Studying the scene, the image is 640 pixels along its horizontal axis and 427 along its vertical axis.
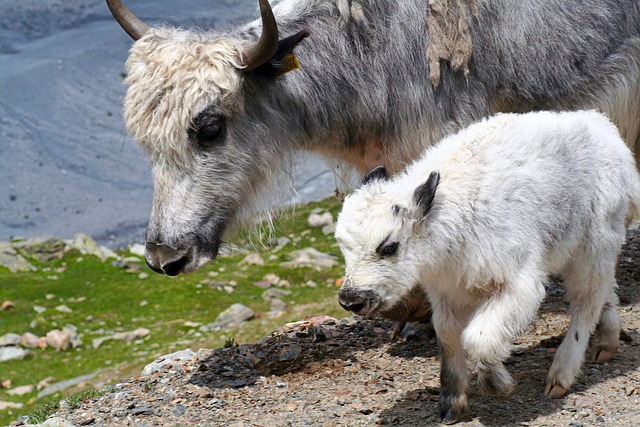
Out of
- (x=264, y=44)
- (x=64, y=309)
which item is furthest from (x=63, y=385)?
(x=264, y=44)

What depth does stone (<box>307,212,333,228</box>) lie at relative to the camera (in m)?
21.9

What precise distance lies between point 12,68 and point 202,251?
26.8 meters

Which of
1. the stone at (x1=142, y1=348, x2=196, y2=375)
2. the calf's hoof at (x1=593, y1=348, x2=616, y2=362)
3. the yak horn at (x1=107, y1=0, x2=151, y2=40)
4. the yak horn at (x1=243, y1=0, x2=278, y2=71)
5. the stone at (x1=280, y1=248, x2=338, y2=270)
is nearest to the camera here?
the yak horn at (x1=243, y1=0, x2=278, y2=71)

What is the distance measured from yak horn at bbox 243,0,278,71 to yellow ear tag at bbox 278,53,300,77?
0.51 feet

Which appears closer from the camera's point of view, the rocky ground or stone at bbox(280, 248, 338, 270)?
the rocky ground

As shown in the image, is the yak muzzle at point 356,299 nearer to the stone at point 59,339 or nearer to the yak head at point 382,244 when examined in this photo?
the yak head at point 382,244

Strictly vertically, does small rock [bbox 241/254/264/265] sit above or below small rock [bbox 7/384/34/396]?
below

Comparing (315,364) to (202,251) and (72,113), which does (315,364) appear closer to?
(202,251)

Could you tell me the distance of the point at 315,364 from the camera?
24.9 feet

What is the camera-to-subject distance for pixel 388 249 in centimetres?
552

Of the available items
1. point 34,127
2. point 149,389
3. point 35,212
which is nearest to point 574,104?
point 149,389

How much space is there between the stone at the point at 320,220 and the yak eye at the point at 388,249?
16.3m

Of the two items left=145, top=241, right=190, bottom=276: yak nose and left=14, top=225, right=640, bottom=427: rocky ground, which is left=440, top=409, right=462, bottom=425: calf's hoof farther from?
left=145, top=241, right=190, bottom=276: yak nose

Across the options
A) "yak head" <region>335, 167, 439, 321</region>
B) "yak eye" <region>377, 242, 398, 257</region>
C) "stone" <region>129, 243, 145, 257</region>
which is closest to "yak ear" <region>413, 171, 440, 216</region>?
"yak head" <region>335, 167, 439, 321</region>
